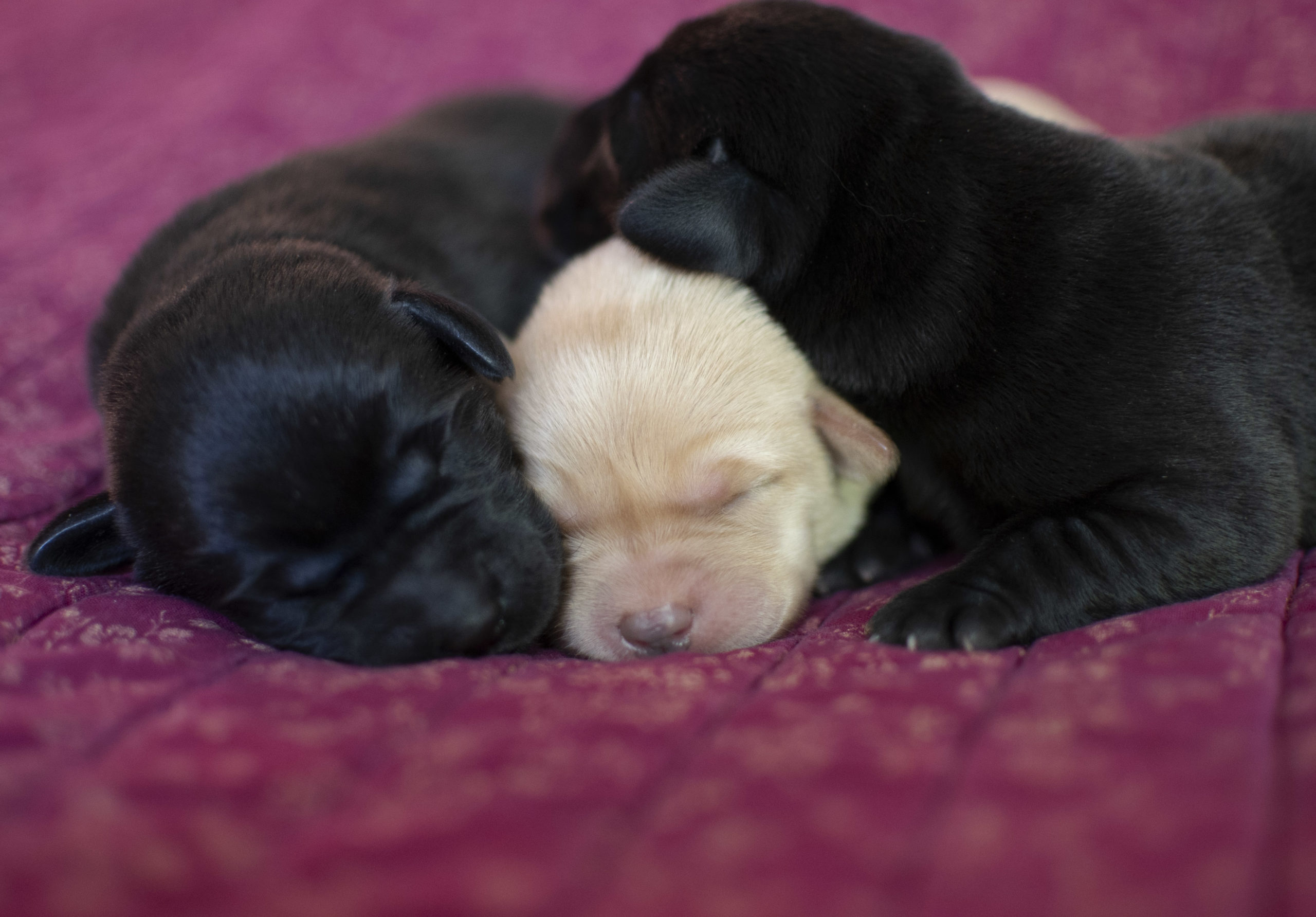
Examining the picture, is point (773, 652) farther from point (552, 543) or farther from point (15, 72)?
point (15, 72)

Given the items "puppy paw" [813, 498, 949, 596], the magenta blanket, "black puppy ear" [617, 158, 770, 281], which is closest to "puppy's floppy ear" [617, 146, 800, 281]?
"black puppy ear" [617, 158, 770, 281]

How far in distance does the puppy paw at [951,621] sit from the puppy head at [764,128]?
0.87 metres

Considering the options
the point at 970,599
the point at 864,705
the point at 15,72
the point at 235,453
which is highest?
the point at 15,72

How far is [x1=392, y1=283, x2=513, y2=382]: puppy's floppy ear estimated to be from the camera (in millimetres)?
2004

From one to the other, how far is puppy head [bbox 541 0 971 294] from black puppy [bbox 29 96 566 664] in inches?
21.8

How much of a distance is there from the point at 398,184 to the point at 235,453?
159 cm

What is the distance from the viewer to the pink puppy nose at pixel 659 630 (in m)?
1.95

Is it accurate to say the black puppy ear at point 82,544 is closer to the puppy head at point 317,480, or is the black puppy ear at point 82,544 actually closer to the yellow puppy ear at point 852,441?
the puppy head at point 317,480

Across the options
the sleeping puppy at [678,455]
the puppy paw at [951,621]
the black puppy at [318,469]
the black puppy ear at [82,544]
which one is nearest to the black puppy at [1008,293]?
the puppy paw at [951,621]

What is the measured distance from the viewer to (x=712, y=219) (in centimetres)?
221

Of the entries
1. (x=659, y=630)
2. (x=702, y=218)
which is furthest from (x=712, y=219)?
(x=659, y=630)

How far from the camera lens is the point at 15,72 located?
Answer: 4.90 meters

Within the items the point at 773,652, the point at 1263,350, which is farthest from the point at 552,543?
the point at 1263,350

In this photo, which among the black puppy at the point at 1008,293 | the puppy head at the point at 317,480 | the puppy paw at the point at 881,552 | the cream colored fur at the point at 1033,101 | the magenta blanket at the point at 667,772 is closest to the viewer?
the magenta blanket at the point at 667,772
